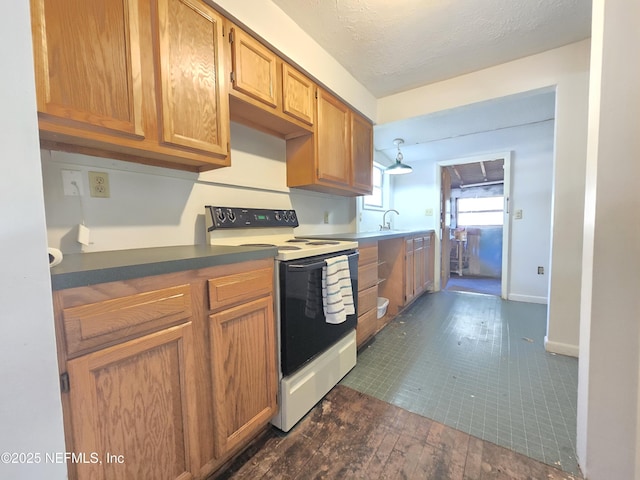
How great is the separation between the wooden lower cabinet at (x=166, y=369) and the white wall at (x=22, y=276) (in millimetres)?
275

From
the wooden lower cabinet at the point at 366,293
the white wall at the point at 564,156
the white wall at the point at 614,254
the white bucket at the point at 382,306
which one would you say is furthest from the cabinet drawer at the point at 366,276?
the white wall at the point at 564,156

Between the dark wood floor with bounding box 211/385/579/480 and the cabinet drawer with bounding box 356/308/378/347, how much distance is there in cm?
61

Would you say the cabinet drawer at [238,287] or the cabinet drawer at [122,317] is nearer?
the cabinet drawer at [122,317]

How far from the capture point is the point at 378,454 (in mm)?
1175

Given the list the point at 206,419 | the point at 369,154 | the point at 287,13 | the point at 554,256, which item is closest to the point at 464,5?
the point at 287,13

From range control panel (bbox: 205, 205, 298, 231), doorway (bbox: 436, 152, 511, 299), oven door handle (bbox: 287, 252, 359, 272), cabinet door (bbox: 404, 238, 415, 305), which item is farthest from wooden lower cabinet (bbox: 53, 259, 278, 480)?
doorway (bbox: 436, 152, 511, 299)

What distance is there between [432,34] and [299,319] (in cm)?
204

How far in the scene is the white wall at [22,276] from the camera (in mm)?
400

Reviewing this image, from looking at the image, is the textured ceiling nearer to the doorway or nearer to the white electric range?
the white electric range

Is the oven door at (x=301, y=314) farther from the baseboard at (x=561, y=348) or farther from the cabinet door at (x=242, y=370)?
the baseboard at (x=561, y=348)

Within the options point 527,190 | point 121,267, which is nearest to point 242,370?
point 121,267

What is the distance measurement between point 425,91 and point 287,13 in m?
1.43

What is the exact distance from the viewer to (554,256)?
81.0 inches

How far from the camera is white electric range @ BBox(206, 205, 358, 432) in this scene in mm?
1280
